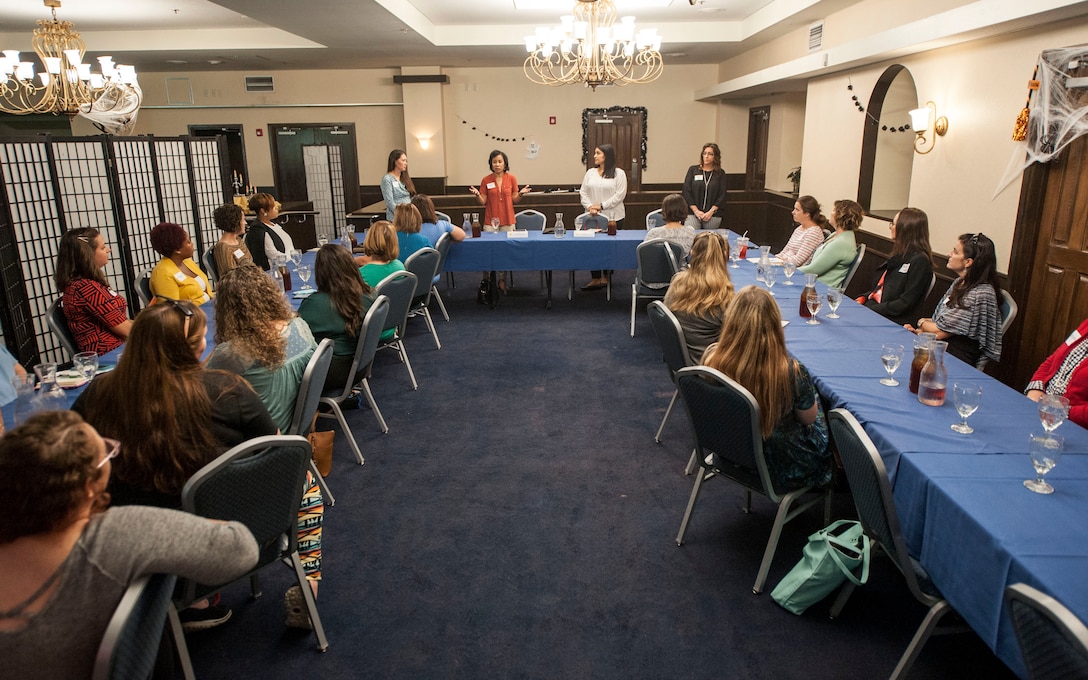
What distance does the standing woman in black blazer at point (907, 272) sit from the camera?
13.5 feet

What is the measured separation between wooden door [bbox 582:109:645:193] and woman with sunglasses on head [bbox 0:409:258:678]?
1150cm

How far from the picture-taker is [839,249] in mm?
4805

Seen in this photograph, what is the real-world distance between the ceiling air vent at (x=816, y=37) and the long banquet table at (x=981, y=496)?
5.95m

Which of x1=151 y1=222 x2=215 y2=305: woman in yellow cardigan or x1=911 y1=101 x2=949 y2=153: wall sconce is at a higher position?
x1=911 y1=101 x2=949 y2=153: wall sconce

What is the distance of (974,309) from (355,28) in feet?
22.6

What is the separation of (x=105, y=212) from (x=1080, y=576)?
631 cm

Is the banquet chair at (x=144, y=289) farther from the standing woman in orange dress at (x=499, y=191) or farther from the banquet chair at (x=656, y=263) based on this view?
the standing woman in orange dress at (x=499, y=191)

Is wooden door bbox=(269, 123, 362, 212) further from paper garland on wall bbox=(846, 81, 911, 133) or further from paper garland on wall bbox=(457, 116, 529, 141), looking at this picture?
paper garland on wall bbox=(846, 81, 911, 133)

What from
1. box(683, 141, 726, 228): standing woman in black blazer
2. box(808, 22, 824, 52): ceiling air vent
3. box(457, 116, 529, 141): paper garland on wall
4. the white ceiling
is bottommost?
box(683, 141, 726, 228): standing woman in black blazer

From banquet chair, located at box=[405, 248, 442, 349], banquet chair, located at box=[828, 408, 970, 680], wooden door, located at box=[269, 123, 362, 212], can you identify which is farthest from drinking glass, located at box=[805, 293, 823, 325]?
wooden door, located at box=[269, 123, 362, 212]

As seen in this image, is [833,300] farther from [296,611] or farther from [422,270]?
[296,611]

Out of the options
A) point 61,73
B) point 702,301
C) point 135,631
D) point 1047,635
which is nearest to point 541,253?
point 702,301

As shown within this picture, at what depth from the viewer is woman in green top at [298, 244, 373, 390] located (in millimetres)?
3467

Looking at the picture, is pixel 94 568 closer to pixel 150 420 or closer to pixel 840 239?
pixel 150 420
